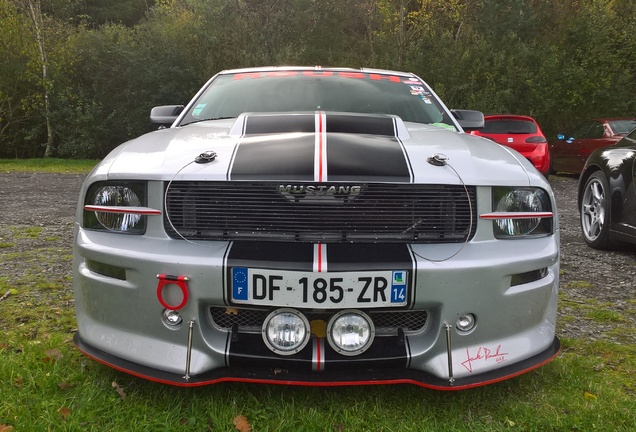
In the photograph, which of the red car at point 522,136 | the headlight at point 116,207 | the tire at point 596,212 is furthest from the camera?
the red car at point 522,136

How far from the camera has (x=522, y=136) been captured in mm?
10258

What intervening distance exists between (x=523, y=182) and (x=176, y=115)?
7.95 feet

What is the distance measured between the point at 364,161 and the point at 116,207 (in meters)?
0.98

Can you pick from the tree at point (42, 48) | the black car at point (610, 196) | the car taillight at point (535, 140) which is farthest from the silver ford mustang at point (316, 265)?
the tree at point (42, 48)

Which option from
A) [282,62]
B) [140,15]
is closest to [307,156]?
[282,62]

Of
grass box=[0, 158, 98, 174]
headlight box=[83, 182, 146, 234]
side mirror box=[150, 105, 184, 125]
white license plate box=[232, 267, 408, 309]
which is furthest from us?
grass box=[0, 158, 98, 174]

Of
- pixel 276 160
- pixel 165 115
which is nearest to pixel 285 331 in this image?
pixel 276 160

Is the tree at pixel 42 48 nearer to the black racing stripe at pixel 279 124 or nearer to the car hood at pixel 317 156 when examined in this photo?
the black racing stripe at pixel 279 124

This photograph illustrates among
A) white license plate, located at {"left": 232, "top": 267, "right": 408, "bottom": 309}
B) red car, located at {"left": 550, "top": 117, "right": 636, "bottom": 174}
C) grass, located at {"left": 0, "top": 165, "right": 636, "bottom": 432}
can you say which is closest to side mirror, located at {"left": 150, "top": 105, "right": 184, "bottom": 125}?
grass, located at {"left": 0, "top": 165, "right": 636, "bottom": 432}

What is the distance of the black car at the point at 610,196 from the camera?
176 inches

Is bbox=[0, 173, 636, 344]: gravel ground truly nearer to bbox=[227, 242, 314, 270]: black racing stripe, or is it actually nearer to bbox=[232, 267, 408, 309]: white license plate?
bbox=[232, 267, 408, 309]: white license plate

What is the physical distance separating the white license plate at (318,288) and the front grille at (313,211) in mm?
173

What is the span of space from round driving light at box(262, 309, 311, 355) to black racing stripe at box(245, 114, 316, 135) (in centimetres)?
84

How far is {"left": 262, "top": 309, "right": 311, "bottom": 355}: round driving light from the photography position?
1957 millimetres
